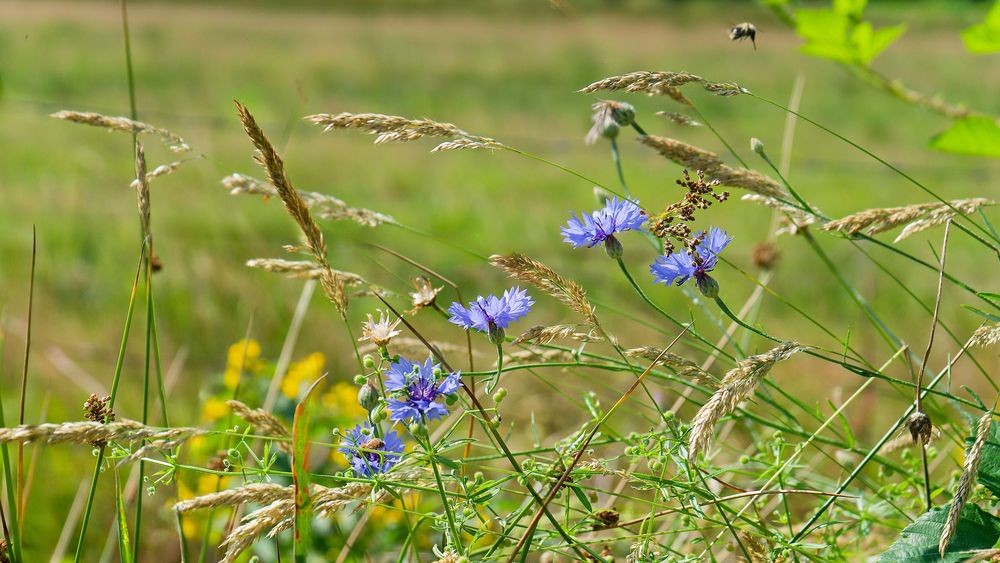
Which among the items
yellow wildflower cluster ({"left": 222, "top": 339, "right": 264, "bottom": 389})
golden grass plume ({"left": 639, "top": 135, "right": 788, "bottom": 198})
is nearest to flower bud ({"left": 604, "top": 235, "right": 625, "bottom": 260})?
golden grass plume ({"left": 639, "top": 135, "right": 788, "bottom": 198})

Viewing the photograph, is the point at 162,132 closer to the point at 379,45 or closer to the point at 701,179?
the point at 701,179

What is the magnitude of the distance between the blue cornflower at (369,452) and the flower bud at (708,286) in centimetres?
31

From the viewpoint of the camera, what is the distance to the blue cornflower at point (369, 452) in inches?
32.0

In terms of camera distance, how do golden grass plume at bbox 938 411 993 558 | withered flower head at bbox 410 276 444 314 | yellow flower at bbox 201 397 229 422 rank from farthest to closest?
1. yellow flower at bbox 201 397 229 422
2. withered flower head at bbox 410 276 444 314
3. golden grass plume at bbox 938 411 993 558

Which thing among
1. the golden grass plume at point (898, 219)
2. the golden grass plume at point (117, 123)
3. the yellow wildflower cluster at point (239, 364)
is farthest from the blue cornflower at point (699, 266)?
the yellow wildflower cluster at point (239, 364)

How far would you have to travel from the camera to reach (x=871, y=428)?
2109 millimetres

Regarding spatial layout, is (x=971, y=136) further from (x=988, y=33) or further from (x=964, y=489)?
(x=964, y=489)

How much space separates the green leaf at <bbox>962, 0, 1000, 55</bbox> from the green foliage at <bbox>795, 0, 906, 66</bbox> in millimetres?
56

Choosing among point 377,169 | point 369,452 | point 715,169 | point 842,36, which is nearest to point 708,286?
point 715,169

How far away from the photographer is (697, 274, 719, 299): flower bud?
0.81 m

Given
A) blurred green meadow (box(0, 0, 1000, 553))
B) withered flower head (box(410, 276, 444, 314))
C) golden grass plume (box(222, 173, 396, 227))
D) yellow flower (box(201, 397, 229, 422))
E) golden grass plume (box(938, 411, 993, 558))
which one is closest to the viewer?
golden grass plume (box(938, 411, 993, 558))

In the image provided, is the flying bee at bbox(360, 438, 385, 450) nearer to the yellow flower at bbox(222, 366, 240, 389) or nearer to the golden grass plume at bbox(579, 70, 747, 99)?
the golden grass plume at bbox(579, 70, 747, 99)

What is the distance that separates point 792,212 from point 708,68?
936 cm

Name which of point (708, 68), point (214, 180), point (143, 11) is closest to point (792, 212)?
point (214, 180)
